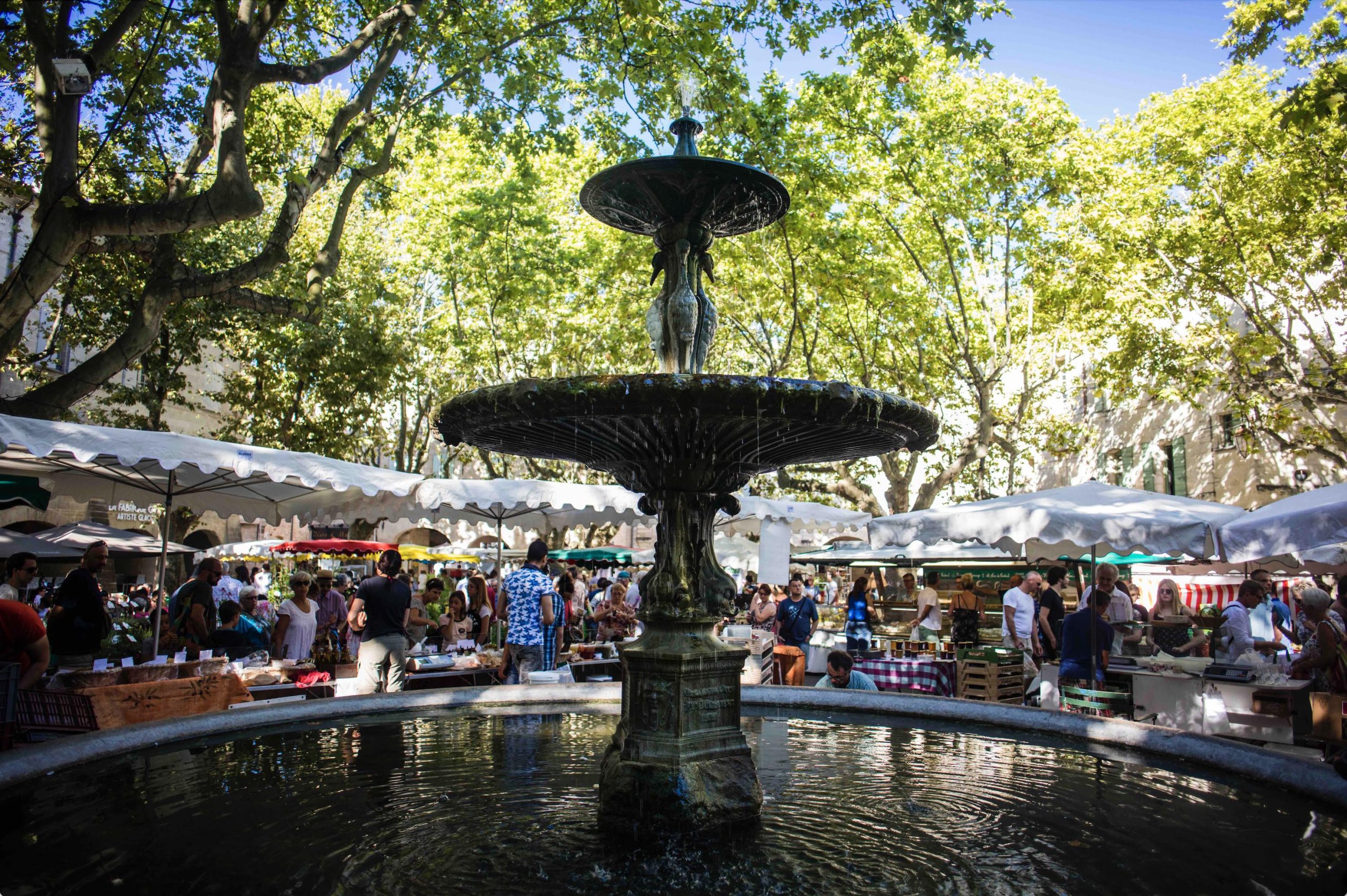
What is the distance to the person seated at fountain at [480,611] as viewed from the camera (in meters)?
11.7

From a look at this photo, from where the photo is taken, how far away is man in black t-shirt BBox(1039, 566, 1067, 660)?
934cm

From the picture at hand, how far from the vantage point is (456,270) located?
67.8ft

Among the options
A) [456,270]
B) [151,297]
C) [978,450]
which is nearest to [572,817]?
[151,297]

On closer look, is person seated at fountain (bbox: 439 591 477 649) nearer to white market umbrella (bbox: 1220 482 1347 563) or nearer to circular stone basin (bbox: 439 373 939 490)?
circular stone basin (bbox: 439 373 939 490)

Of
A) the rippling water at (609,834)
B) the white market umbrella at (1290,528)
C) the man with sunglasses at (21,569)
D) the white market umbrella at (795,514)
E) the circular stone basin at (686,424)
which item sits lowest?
the rippling water at (609,834)

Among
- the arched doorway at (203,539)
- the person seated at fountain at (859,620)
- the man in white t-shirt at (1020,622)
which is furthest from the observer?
the arched doorway at (203,539)

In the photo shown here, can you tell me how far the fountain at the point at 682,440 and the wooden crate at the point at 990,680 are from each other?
4448 millimetres

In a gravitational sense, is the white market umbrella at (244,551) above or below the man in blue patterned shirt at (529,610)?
above

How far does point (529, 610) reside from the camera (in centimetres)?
747

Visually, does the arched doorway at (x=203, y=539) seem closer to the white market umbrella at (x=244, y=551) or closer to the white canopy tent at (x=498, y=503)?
the white market umbrella at (x=244, y=551)

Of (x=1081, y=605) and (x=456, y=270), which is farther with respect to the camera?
(x=456, y=270)

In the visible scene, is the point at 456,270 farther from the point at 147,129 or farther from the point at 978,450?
the point at 978,450

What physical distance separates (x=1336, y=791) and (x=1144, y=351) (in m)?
15.0

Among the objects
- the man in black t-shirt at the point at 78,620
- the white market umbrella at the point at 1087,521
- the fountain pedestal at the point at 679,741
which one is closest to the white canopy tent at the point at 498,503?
the white market umbrella at the point at 1087,521
